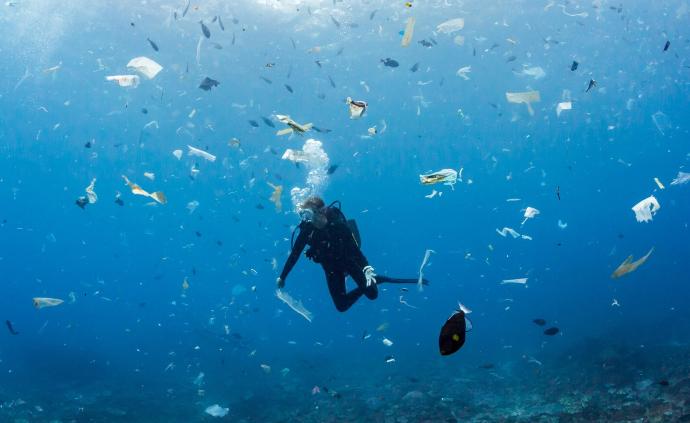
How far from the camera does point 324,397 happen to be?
52.1ft

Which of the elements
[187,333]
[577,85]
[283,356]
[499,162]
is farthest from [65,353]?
[499,162]

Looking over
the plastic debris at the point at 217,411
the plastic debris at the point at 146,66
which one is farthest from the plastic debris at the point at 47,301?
the plastic debris at the point at 217,411

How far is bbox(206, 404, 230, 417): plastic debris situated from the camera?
14.7m

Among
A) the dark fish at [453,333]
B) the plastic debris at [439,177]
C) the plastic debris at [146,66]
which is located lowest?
the dark fish at [453,333]

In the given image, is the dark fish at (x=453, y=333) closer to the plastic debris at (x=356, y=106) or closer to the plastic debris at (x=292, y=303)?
the plastic debris at (x=356, y=106)

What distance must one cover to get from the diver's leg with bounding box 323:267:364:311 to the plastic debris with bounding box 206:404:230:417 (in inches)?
343

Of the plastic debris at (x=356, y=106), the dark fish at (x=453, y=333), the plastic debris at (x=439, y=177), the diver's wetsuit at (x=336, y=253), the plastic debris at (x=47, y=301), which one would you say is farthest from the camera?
the diver's wetsuit at (x=336, y=253)

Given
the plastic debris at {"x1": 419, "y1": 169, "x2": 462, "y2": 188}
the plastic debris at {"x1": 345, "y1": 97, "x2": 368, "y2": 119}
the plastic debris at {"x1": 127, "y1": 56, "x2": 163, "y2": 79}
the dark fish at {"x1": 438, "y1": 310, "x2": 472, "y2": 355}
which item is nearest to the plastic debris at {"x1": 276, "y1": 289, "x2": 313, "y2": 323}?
the plastic debris at {"x1": 419, "y1": 169, "x2": 462, "y2": 188}

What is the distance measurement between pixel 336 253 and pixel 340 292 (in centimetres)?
102

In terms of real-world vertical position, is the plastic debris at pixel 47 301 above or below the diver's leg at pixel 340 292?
above

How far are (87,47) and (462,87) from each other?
34.2 metres

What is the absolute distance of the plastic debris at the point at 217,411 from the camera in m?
14.7

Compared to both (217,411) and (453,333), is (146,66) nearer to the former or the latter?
(453,333)

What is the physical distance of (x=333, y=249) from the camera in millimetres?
8391
